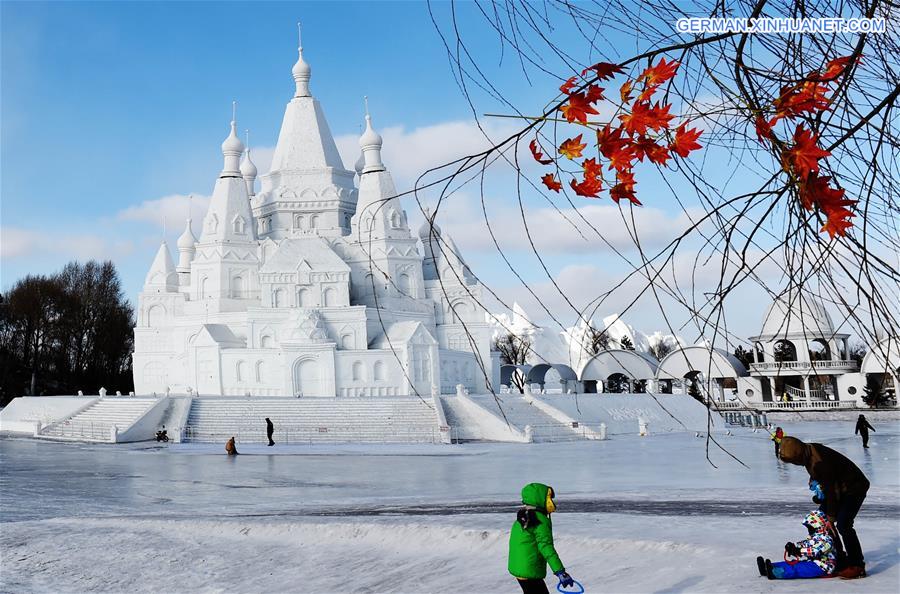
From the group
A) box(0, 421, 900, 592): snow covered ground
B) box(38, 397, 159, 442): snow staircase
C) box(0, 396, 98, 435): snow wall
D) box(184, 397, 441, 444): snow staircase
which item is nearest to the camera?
box(0, 421, 900, 592): snow covered ground

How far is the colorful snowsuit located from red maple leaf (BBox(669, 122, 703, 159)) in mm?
5179

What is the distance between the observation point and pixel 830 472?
6.83 metres

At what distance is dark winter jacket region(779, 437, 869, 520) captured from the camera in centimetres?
682

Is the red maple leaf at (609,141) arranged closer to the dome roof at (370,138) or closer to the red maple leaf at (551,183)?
the red maple leaf at (551,183)

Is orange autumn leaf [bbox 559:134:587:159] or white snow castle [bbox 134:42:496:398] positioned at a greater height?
white snow castle [bbox 134:42:496:398]

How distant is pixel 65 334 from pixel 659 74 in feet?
209

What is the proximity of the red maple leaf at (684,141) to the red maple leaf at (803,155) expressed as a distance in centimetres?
30

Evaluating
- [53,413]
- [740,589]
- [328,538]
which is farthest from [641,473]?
[53,413]

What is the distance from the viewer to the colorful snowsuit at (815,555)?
689cm

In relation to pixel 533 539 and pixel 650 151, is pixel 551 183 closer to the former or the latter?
pixel 650 151

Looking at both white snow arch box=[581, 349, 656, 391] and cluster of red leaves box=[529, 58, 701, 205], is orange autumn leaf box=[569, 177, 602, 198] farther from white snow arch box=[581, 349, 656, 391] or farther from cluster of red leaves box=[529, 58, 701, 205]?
white snow arch box=[581, 349, 656, 391]

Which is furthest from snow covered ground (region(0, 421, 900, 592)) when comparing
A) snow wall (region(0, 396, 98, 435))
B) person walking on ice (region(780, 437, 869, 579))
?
snow wall (region(0, 396, 98, 435))

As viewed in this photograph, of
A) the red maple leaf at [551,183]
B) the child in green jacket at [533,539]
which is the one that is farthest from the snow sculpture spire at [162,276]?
the red maple leaf at [551,183]

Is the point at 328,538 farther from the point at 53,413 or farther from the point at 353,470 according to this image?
the point at 53,413
